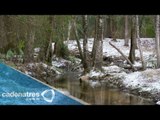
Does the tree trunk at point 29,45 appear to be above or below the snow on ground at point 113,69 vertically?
above

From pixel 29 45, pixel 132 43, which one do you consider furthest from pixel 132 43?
pixel 29 45

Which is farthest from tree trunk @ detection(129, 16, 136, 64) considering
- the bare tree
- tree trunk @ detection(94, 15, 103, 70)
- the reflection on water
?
the reflection on water

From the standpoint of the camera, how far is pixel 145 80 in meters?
8.55

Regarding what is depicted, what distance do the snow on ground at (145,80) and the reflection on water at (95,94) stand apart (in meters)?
0.24

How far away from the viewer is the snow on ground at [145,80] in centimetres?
811

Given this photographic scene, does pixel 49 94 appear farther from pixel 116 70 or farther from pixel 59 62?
pixel 116 70

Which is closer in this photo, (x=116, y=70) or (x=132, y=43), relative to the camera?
(x=132, y=43)

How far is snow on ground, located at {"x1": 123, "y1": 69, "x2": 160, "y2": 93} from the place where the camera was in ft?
26.6

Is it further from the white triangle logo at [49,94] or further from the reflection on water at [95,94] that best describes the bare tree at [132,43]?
the white triangle logo at [49,94]

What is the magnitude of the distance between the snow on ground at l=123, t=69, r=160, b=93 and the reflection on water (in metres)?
0.24

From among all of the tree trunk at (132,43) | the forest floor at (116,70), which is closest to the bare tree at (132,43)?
the tree trunk at (132,43)

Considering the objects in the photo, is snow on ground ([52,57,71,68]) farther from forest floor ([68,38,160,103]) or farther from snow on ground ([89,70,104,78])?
snow on ground ([89,70,104,78])

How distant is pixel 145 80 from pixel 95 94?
96 cm
